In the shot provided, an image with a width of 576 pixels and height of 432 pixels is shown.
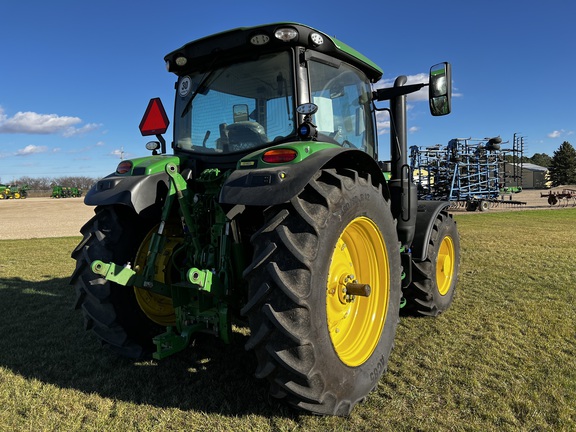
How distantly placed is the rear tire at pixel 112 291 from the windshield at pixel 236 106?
33.3 inches

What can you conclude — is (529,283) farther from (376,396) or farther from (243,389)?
(243,389)

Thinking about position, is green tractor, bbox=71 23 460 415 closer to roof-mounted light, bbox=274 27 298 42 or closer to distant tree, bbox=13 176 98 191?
roof-mounted light, bbox=274 27 298 42

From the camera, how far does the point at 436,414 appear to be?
7.99ft

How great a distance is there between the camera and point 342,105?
3.40m

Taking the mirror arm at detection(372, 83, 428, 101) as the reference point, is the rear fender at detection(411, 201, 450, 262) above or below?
below

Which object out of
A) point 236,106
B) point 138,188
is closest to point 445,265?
point 236,106

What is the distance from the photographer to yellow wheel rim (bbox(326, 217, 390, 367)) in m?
2.67

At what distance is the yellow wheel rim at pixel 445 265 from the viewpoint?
4672 mm

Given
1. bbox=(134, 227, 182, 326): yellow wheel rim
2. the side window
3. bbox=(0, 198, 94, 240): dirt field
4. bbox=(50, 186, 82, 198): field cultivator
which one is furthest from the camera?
bbox=(50, 186, 82, 198): field cultivator

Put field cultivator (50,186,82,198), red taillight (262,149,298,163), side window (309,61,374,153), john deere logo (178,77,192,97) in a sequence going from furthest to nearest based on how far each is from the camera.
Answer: field cultivator (50,186,82,198), john deere logo (178,77,192,97), side window (309,61,374,153), red taillight (262,149,298,163)

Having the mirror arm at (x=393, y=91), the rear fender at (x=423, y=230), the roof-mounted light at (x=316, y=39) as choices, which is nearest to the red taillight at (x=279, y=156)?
the roof-mounted light at (x=316, y=39)

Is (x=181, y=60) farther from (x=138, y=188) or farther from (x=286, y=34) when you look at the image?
(x=138, y=188)

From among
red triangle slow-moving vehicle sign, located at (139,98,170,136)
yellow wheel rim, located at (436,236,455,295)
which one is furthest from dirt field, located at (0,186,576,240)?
yellow wheel rim, located at (436,236,455,295)

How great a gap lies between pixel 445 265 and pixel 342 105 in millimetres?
2460
